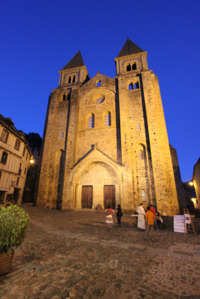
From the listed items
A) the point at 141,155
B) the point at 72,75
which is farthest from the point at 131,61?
the point at 141,155

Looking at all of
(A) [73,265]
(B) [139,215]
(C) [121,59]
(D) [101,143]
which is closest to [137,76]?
(C) [121,59]

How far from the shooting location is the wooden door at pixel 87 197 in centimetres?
1672

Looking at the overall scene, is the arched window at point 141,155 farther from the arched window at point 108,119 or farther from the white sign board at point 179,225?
the white sign board at point 179,225

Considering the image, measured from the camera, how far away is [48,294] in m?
2.31

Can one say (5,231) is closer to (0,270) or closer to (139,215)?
(0,270)

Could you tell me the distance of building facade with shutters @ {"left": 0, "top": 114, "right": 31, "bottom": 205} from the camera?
52.0ft

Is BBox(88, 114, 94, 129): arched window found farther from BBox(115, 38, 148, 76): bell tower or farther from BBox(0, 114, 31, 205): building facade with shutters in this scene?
BBox(0, 114, 31, 205): building facade with shutters

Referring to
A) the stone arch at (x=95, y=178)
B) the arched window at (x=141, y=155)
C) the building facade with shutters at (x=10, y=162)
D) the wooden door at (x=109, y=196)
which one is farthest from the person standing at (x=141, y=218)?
the building facade with shutters at (x=10, y=162)

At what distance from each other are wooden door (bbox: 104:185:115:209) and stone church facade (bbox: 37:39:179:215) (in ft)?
0.18

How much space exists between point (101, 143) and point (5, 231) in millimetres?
15879

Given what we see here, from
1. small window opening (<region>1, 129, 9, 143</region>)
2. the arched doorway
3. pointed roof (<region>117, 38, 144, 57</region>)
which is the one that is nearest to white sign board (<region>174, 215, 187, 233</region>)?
the arched doorway

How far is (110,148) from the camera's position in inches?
703

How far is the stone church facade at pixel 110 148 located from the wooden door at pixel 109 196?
0.05m

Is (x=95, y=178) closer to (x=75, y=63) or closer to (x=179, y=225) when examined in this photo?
(x=179, y=225)
